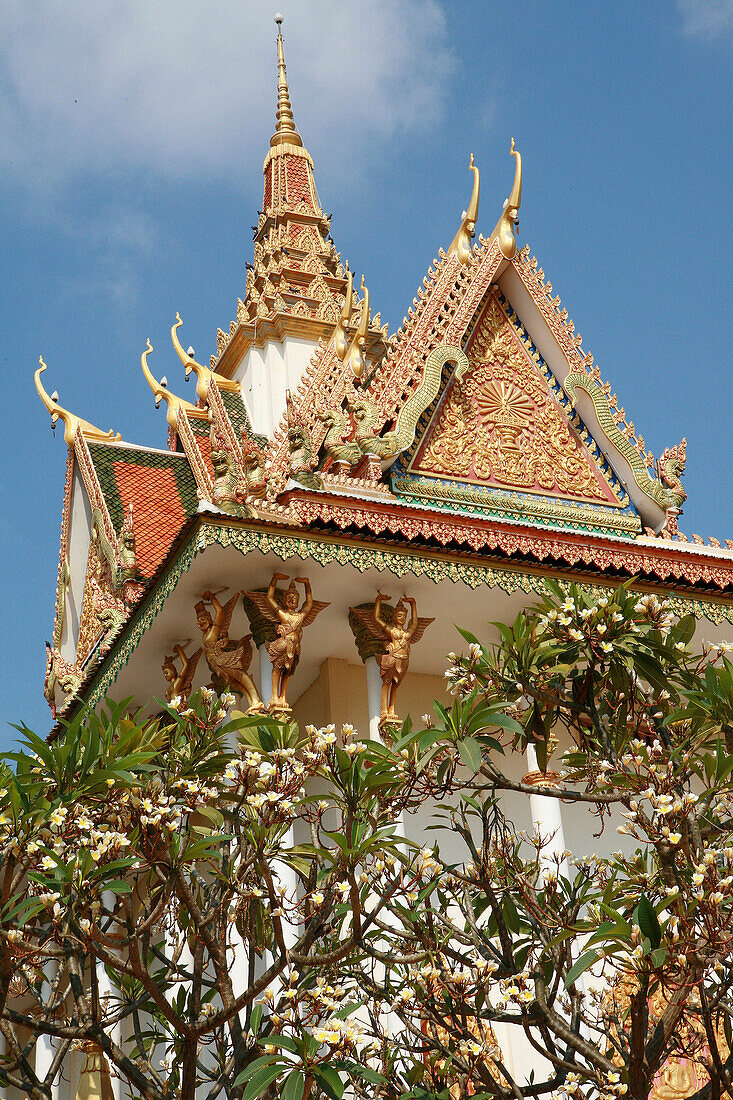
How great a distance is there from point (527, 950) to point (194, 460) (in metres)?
6.10

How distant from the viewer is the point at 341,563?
32.4ft

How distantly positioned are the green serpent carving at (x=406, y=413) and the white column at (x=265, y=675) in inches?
78.6

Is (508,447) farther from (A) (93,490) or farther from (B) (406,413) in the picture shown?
(A) (93,490)

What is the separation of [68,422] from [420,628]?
181 inches

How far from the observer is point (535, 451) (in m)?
12.1

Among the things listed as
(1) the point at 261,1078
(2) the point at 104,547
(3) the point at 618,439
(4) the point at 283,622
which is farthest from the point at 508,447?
(1) the point at 261,1078

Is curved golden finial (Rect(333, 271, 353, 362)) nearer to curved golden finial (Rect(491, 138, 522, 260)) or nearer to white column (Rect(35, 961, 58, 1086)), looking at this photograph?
curved golden finial (Rect(491, 138, 522, 260))

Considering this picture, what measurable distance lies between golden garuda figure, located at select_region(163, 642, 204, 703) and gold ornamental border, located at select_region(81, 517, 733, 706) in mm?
308

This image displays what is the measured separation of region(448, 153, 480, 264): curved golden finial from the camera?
12344 millimetres

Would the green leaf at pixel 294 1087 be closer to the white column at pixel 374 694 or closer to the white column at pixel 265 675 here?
the white column at pixel 265 675

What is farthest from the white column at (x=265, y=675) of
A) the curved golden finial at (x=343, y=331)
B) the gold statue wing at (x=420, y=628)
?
the curved golden finial at (x=343, y=331)

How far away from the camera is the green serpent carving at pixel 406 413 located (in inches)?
437

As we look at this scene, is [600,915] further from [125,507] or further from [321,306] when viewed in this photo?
[321,306]

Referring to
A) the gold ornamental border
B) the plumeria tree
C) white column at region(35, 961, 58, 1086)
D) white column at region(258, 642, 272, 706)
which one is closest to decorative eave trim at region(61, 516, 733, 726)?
the gold ornamental border
